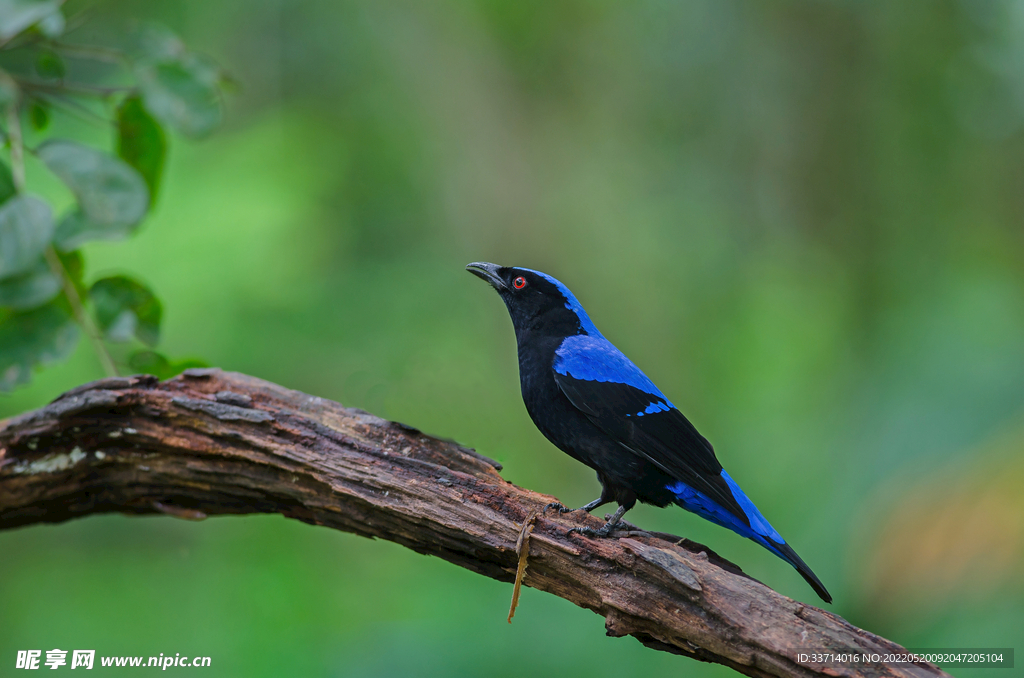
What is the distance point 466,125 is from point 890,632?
571 centimetres

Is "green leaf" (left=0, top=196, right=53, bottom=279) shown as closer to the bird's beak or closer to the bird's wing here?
the bird's beak

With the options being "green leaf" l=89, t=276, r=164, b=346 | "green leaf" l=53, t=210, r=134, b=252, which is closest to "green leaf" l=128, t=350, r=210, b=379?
"green leaf" l=89, t=276, r=164, b=346

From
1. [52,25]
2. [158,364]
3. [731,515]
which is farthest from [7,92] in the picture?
[731,515]

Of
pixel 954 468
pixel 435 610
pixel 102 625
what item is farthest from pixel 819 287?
pixel 102 625

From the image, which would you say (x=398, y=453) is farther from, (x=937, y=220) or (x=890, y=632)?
(x=937, y=220)

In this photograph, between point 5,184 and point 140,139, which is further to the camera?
point 140,139

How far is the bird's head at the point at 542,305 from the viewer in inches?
129

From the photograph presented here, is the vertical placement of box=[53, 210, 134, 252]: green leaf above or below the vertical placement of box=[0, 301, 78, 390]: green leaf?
above

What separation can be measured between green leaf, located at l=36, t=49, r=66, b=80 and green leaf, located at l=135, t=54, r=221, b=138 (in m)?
0.54

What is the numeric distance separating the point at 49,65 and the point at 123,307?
1245mm

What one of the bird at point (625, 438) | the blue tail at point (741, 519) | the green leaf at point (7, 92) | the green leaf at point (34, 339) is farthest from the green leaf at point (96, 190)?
the blue tail at point (741, 519)

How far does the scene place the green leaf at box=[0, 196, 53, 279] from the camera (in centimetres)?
269

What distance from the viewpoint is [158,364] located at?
3338 millimetres

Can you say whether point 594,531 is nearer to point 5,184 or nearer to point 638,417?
point 638,417
